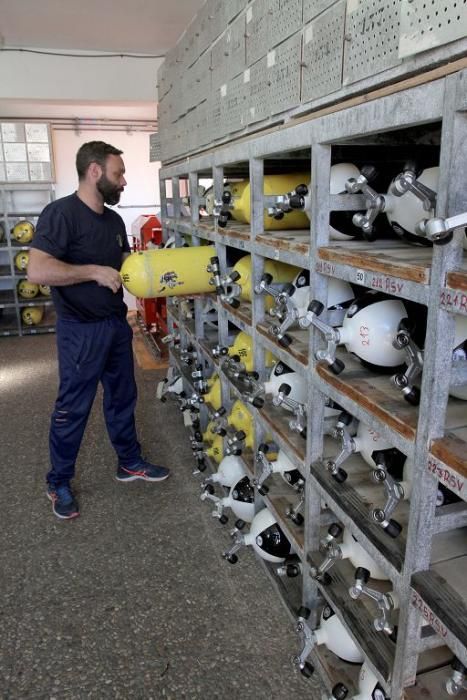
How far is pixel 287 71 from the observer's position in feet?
5.21

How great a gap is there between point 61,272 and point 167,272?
1.47 feet

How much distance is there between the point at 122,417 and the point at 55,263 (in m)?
0.91

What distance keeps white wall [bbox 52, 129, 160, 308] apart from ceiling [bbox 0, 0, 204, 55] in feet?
9.69

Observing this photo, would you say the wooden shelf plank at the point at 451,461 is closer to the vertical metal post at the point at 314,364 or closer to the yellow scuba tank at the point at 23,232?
the vertical metal post at the point at 314,364

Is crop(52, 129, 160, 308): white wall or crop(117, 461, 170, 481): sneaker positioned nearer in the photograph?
crop(117, 461, 170, 481): sneaker

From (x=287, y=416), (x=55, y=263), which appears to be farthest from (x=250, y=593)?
(x=55, y=263)

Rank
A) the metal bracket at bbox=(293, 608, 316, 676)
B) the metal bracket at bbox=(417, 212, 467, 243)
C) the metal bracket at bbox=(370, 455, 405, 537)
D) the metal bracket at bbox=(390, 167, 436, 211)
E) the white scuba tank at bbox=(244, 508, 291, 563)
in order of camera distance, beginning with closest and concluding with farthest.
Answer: the metal bracket at bbox=(417, 212, 467, 243), the metal bracket at bbox=(390, 167, 436, 211), the metal bracket at bbox=(370, 455, 405, 537), the metal bracket at bbox=(293, 608, 316, 676), the white scuba tank at bbox=(244, 508, 291, 563)

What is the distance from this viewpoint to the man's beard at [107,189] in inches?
95.1

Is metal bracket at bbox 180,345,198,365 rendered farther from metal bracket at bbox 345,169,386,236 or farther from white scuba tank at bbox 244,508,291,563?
metal bracket at bbox 345,169,386,236

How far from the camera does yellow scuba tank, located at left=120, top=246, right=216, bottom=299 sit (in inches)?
88.2

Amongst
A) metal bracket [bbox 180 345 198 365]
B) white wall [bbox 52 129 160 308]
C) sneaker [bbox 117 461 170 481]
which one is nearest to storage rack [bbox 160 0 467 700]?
sneaker [bbox 117 461 170 481]

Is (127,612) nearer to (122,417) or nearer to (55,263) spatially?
(122,417)

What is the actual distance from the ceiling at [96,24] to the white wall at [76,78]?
0.38ft

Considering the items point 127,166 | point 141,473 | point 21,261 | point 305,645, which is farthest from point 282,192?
point 127,166
